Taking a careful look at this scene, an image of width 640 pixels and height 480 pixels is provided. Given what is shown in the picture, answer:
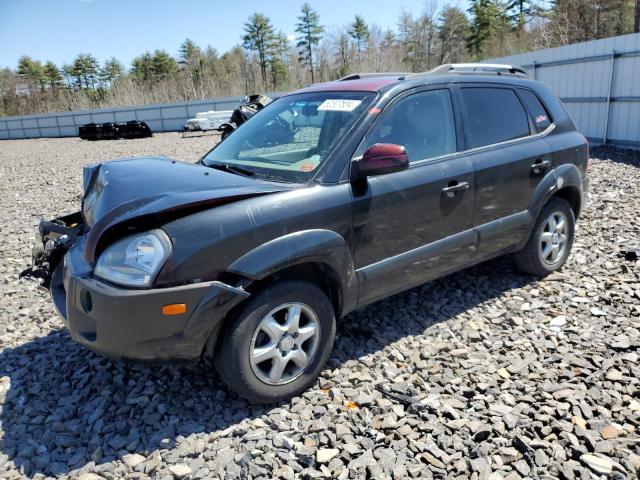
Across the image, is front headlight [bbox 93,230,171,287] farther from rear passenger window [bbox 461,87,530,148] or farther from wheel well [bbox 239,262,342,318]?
rear passenger window [bbox 461,87,530,148]

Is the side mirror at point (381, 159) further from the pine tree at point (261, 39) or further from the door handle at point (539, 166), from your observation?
the pine tree at point (261, 39)

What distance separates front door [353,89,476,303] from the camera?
10.6ft

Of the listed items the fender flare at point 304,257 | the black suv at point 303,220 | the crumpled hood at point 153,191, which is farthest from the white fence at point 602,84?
the crumpled hood at point 153,191

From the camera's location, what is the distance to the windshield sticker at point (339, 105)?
338 centimetres

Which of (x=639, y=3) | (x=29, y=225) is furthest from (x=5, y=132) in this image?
(x=639, y=3)

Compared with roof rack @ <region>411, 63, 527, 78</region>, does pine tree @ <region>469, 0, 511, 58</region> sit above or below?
above

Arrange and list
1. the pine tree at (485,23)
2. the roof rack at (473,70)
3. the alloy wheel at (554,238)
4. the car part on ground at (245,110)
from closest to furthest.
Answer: the roof rack at (473,70) < the alloy wheel at (554,238) < the car part on ground at (245,110) < the pine tree at (485,23)

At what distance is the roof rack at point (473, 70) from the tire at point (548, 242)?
1272 millimetres

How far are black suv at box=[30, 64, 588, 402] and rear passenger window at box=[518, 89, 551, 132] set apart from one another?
Answer: 15 millimetres

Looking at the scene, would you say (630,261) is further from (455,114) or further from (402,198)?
(402,198)

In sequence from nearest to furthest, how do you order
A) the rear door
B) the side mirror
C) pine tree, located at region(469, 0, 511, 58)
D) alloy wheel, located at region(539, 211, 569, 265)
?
the side mirror, the rear door, alloy wheel, located at region(539, 211, 569, 265), pine tree, located at region(469, 0, 511, 58)

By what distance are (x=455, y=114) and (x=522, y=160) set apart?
782mm

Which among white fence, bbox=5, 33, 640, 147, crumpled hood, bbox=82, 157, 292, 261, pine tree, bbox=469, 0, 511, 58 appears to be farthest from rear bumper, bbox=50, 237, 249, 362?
pine tree, bbox=469, 0, 511, 58

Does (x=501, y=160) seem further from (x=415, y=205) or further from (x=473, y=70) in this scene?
(x=415, y=205)
